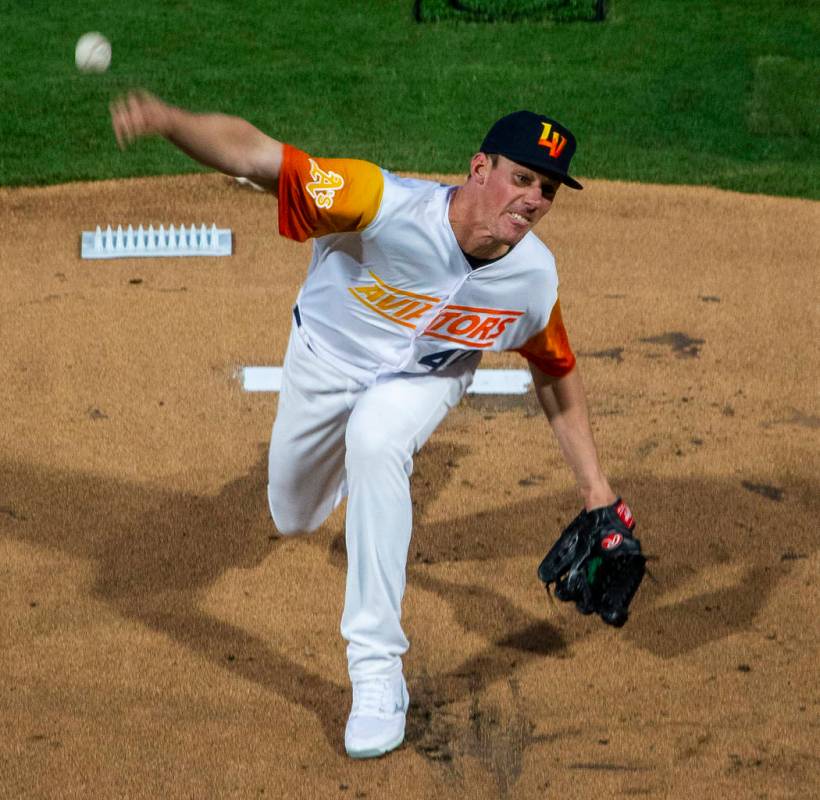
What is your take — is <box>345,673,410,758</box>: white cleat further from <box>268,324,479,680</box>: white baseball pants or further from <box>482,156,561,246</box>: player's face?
<box>482,156,561,246</box>: player's face

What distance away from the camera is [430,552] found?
5047mm

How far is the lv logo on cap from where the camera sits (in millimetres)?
3744

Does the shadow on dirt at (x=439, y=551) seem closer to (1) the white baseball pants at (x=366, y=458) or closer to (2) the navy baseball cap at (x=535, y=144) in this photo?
(1) the white baseball pants at (x=366, y=458)

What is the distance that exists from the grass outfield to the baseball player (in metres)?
4.58

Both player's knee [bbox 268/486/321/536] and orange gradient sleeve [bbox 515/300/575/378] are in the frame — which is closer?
orange gradient sleeve [bbox 515/300/575/378]

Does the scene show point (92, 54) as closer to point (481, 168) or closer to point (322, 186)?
point (322, 186)

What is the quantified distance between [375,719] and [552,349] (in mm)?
1221

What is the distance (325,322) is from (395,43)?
23.7 ft

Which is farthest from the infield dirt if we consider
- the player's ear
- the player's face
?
the player's ear

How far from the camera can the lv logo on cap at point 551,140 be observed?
3.74 m

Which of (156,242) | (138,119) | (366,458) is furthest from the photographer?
(156,242)

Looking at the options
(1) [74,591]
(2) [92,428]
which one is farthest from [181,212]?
(1) [74,591]

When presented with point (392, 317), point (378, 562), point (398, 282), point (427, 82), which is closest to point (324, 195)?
point (398, 282)

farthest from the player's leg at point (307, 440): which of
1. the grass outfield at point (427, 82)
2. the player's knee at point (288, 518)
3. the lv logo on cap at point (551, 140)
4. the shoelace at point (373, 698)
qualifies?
the grass outfield at point (427, 82)
